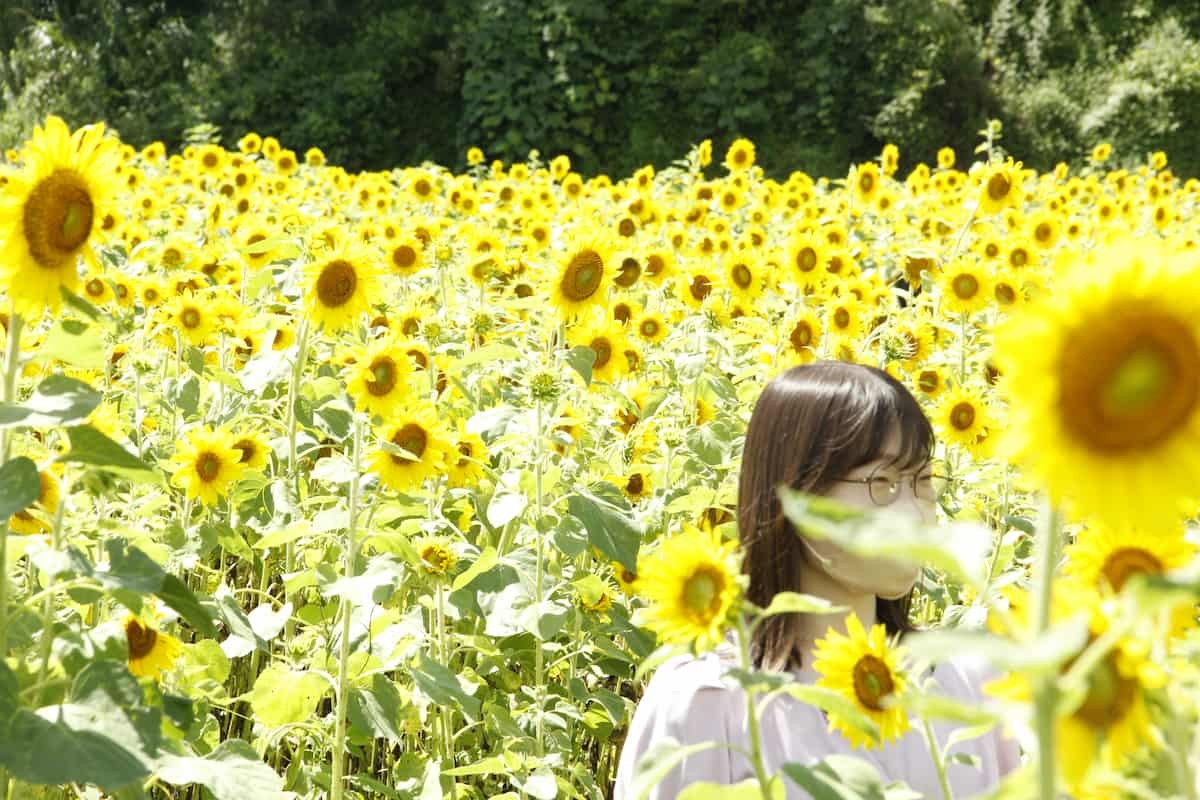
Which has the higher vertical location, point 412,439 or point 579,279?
point 579,279

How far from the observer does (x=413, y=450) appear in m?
2.32

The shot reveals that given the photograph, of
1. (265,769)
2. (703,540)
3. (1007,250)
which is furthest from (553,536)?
(1007,250)

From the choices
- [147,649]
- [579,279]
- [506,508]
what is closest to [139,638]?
[147,649]

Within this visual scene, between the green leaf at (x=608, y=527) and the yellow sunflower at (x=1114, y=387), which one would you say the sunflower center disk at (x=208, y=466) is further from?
the yellow sunflower at (x=1114, y=387)

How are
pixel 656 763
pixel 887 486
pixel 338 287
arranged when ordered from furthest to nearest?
pixel 338 287 → pixel 887 486 → pixel 656 763

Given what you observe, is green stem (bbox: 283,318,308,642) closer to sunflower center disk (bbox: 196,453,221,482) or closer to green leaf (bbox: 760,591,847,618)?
sunflower center disk (bbox: 196,453,221,482)

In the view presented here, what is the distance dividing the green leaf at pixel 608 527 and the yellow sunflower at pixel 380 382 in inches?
13.1

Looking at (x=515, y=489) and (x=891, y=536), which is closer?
(x=891, y=536)

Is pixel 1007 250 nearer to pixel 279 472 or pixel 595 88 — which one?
pixel 279 472

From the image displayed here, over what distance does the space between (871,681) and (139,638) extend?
41.7 inches

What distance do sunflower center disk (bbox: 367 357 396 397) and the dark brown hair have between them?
75 centimetres

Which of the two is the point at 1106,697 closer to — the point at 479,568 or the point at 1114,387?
the point at 1114,387

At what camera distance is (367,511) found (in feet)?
7.61

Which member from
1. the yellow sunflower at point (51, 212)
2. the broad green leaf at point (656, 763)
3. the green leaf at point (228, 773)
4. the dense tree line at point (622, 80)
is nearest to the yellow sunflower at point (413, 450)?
the green leaf at point (228, 773)
